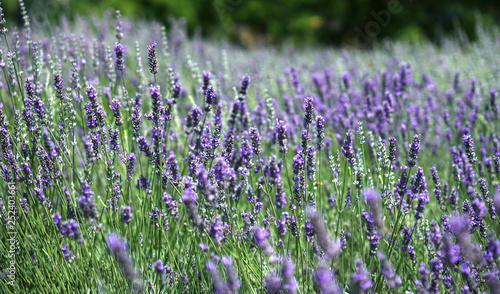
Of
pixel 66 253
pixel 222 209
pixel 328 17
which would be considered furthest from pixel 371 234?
pixel 328 17

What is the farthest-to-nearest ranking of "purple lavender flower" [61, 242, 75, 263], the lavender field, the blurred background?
the blurred background < "purple lavender flower" [61, 242, 75, 263] < the lavender field

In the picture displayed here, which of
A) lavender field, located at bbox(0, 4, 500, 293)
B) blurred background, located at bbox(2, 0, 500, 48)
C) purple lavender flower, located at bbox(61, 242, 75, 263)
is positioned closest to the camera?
lavender field, located at bbox(0, 4, 500, 293)

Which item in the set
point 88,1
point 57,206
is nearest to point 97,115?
point 57,206

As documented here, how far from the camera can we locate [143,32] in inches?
236

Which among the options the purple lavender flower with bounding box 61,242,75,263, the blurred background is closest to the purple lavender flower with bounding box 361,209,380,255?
the purple lavender flower with bounding box 61,242,75,263

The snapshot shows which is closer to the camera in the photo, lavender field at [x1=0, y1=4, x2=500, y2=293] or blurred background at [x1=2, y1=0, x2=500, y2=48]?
lavender field at [x1=0, y1=4, x2=500, y2=293]

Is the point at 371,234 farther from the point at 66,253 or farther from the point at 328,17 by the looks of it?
the point at 328,17

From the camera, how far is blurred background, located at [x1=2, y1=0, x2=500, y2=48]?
9062 mm

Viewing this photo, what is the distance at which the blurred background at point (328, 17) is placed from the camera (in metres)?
9.06

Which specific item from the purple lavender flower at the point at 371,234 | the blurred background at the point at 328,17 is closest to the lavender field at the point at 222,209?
the purple lavender flower at the point at 371,234

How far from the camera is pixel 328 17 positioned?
9.84m

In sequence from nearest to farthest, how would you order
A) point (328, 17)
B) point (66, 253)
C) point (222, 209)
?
point (66, 253)
point (222, 209)
point (328, 17)

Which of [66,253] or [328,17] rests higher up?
[66,253]

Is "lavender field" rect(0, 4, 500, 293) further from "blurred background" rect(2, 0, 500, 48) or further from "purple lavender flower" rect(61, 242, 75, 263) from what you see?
"blurred background" rect(2, 0, 500, 48)
